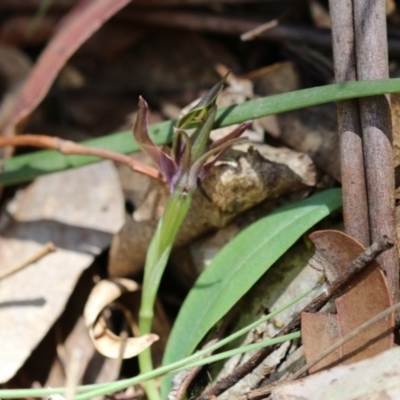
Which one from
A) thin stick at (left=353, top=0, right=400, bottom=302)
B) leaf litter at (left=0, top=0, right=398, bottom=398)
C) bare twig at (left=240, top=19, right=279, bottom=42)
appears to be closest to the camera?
thin stick at (left=353, top=0, right=400, bottom=302)

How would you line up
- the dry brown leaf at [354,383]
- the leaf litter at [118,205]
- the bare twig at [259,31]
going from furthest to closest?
the bare twig at [259,31], the leaf litter at [118,205], the dry brown leaf at [354,383]

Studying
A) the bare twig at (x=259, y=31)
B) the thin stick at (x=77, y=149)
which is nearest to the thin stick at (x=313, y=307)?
the thin stick at (x=77, y=149)

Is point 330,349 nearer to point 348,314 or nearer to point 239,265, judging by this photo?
point 348,314

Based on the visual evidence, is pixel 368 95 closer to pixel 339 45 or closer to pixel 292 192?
pixel 339 45

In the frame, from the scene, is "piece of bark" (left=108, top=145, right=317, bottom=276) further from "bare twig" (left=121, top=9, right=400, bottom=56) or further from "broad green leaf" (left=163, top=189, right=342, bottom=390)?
"bare twig" (left=121, top=9, right=400, bottom=56)

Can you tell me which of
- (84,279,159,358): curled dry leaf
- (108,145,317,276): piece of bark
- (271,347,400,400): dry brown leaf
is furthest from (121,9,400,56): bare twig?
(271,347,400,400): dry brown leaf

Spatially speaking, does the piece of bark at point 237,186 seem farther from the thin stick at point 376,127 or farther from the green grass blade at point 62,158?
the thin stick at point 376,127
